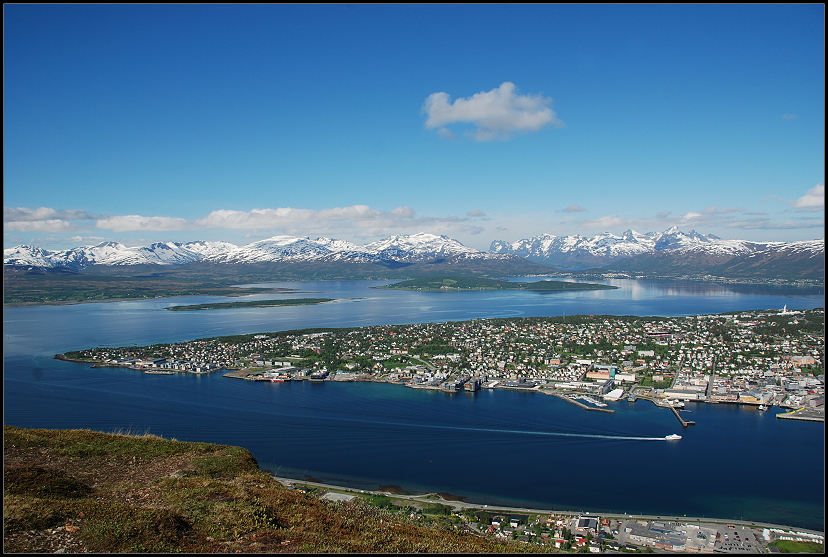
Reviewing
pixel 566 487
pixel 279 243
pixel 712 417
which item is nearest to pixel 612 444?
pixel 566 487

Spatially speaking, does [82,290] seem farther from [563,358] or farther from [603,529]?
[603,529]

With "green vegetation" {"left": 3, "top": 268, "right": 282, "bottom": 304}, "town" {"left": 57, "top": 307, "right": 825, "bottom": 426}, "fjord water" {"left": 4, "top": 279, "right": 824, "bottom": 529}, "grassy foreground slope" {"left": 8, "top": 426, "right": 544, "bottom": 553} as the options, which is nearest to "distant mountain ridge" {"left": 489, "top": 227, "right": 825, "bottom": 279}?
"town" {"left": 57, "top": 307, "right": 825, "bottom": 426}

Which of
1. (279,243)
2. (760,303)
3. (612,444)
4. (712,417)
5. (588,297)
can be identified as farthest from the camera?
(279,243)

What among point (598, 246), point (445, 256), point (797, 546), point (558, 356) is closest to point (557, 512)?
point (797, 546)

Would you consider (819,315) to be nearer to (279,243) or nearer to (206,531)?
(206,531)

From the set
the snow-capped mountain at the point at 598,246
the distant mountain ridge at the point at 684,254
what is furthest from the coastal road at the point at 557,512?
the snow-capped mountain at the point at 598,246

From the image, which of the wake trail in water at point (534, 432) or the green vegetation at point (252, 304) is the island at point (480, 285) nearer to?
the green vegetation at point (252, 304)
